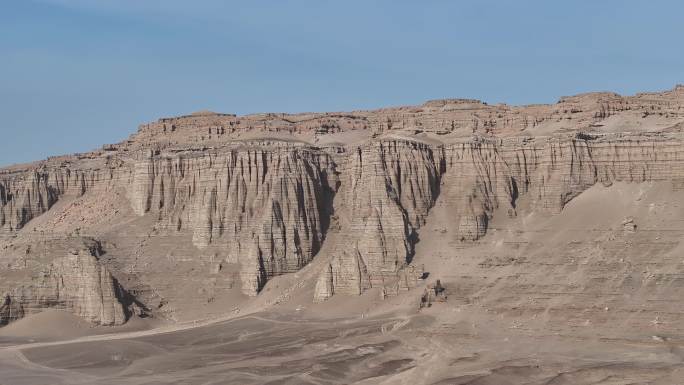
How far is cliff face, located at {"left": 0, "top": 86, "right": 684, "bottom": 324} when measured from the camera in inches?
3041

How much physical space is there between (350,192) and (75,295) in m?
22.7

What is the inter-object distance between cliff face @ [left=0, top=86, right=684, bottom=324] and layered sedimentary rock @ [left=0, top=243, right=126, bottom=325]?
103 mm

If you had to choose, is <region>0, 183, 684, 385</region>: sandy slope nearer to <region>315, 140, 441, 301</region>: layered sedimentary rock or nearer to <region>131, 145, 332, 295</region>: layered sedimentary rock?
<region>315, 140, 441, 301</region>: layered sedimentary rock

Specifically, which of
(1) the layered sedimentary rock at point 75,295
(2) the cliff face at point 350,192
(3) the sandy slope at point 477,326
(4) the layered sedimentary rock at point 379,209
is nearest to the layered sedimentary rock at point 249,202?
(2) the cliff face at point 350,192

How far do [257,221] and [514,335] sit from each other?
25584 millimetres

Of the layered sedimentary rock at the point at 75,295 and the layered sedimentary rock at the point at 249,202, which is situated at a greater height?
the layered sedimentary rock at the point at 249,202

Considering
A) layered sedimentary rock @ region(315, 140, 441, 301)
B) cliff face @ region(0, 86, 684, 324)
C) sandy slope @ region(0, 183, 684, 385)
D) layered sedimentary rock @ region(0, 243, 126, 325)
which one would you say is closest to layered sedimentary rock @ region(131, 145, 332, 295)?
cliff face @ region(0, 86, 684, 324)

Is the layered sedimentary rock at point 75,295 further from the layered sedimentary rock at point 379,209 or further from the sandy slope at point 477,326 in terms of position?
the layered sedimentary rock at point 379,209

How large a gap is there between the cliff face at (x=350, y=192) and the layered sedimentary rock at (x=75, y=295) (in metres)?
0.10

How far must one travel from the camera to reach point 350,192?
277 ft

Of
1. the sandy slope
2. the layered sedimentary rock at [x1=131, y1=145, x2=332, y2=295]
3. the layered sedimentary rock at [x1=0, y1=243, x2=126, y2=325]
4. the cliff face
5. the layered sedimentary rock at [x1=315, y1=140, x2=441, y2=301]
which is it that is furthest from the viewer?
the layered sedimentary rock at [x1=131, y1=145, x2=332, y2=295]

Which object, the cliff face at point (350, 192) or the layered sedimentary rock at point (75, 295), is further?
the cliff face at point (350, 192)

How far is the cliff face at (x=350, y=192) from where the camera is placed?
7725cm

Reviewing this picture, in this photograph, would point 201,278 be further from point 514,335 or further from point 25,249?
point 514,335
